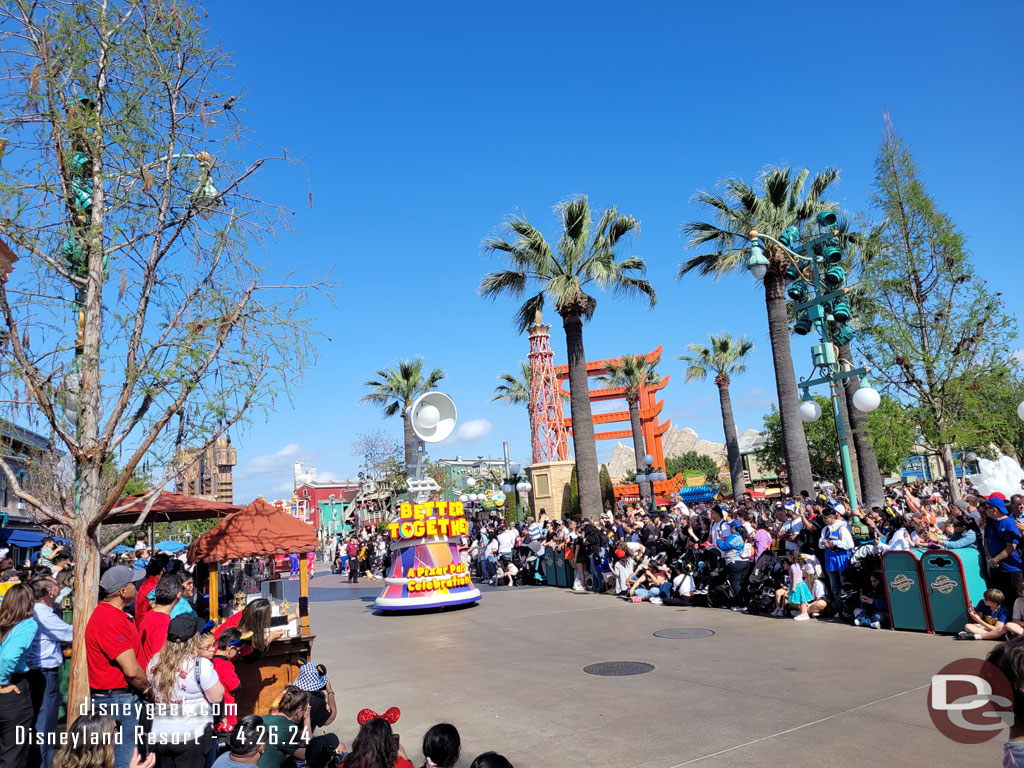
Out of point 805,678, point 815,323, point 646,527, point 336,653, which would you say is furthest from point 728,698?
point 646,527

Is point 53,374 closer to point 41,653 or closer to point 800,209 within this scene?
point 41,653

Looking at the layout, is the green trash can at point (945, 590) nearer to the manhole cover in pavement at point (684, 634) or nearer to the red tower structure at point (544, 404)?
the manhole cover in pavement at point (684, 634)

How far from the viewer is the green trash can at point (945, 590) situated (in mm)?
9078

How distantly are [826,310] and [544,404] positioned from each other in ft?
81.3

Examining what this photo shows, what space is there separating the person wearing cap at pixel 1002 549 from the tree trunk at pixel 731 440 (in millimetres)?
25229

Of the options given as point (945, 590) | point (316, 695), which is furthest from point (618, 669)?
point (945, 590)

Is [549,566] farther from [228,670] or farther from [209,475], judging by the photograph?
[209,475]

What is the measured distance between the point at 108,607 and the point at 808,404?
1101cm

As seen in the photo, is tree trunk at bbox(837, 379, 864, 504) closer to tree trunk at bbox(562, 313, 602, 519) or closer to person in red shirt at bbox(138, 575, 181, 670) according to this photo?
tree trunk at bbox(562, 313, 602, 519)

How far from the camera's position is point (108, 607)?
5102 mm

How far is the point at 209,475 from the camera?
80750 mm

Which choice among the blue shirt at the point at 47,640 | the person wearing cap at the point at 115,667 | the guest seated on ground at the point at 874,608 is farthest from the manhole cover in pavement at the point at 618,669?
the blue shirt at the point at 47,640

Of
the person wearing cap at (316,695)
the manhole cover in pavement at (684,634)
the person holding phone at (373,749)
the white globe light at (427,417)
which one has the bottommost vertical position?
the manhole cover in pavement at (684,634)

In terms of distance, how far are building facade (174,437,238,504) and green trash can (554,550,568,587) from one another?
947cm
